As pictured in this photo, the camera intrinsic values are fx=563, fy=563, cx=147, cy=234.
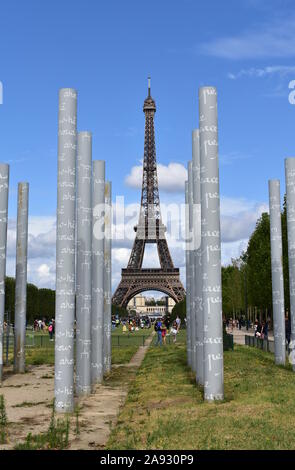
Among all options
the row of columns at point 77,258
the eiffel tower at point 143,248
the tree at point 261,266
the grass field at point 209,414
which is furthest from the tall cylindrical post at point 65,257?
the eiffel tower at point 143,248

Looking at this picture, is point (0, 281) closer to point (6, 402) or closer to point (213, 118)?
point (6, 402)

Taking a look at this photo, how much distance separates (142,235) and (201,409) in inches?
3588

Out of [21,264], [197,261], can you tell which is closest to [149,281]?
[21,264]

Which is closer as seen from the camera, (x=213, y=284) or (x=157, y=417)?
(x=157, y=417)

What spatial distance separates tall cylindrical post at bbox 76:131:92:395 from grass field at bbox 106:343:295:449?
1.55 metres

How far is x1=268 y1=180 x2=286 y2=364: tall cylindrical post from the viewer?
2352 centimetres

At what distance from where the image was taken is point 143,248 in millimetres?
102875

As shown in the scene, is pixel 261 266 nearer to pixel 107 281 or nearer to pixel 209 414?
pixel 107 281

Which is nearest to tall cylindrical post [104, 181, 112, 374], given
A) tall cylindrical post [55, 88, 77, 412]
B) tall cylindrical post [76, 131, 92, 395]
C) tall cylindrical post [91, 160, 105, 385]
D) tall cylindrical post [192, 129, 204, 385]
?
tall cylindrical post [91, 160, 105, 385]

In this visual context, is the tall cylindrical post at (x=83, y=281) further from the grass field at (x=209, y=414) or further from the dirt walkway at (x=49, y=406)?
the grass field at (x=209, y=414)

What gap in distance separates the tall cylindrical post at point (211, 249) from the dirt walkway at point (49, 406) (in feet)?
8.70

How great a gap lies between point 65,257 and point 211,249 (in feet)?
12.2

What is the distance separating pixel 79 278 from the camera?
55.4ft
